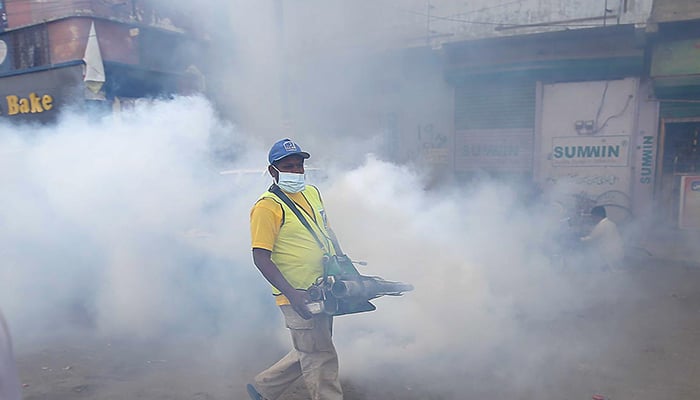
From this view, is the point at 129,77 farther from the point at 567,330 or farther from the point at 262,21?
the point at 567,330

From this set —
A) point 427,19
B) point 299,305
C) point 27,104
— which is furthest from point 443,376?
point 27,104

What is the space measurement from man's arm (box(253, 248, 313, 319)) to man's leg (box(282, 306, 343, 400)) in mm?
103

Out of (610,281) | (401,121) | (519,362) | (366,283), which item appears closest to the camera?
(366,283)

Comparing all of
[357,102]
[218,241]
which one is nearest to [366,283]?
[218,241]

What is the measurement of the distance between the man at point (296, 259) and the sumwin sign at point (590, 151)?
8451mm

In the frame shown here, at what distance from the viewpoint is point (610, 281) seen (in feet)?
19.6

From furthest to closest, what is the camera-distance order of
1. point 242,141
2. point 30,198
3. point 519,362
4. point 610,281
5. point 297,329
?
1. point 242,141
2. point 610,281
3. point 30,198
4. point 519,362
5. point 297,329

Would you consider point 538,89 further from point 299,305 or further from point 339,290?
point 299,305

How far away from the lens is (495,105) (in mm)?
10500

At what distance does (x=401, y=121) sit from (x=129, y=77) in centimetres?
544

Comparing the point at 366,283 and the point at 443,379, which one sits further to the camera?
the point at 443,379

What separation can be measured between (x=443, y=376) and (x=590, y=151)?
25.3 feet

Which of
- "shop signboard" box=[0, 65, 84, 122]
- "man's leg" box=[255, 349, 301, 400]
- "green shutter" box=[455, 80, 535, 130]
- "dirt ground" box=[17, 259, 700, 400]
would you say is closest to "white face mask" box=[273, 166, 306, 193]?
"man's leg" box=[255, 349, 301, 400]

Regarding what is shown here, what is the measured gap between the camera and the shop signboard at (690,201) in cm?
802
